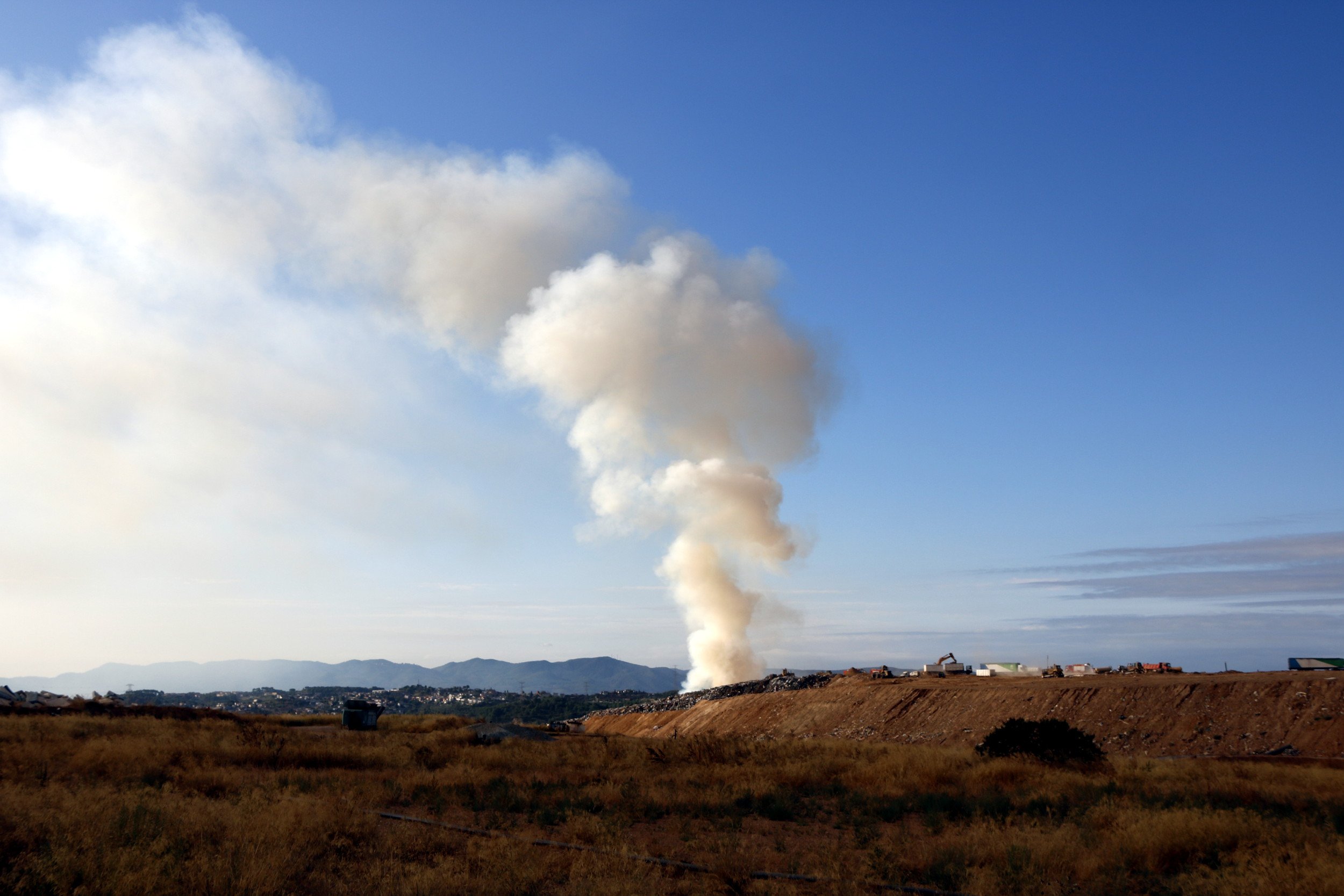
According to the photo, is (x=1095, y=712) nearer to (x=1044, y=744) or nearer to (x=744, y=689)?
(x=1044, y=744)

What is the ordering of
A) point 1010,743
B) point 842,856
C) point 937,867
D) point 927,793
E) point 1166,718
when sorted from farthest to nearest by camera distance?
1. point 1166,718
2. point 1010,743
3. point 927,793
4. point 842,856
5. point 937,867

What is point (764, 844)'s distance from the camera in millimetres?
14172

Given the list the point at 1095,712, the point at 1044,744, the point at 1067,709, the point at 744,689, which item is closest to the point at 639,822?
the point at 1044,744

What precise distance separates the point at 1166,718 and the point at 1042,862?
31.7 meters

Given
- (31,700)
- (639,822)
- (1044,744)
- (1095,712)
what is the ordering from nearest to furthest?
(639,822) → (1044,744) → (1095,712) → (31,700)

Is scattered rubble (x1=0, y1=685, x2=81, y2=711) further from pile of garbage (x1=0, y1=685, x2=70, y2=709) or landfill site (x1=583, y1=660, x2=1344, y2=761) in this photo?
landfill site (x1=583, y1=660, x2=1344, y2=761)

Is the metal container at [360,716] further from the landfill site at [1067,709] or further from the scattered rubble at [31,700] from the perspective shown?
the landfill site at [1067,709]

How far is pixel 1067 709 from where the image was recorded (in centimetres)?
4225

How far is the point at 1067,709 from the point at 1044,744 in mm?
19896

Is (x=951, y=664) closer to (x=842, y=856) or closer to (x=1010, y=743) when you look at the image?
(x=1010, y=743)

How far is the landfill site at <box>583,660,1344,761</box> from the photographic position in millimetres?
34969

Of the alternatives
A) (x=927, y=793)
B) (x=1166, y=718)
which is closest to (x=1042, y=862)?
(x=927, y=793)

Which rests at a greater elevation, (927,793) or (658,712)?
(927,793)

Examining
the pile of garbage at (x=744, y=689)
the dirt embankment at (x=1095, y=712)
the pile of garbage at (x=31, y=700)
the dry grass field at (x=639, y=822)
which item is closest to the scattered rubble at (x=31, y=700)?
the pile of garbage at (x=31, y=700)
